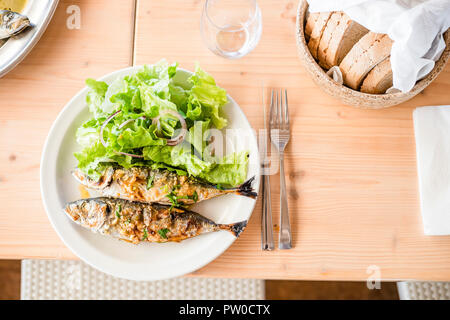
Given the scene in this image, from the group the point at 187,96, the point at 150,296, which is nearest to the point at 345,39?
the point at 187,96

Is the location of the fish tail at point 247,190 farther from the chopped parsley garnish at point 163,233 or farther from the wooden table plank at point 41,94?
the wooden table plank at point 41,94

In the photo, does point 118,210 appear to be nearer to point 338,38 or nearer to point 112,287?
point 112,287

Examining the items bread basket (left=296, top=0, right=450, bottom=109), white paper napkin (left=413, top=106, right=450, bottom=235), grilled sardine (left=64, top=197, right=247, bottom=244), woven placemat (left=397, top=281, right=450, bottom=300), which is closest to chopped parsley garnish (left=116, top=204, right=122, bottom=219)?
grilled sardine (left=64, top=197, right=247, bottom=244)

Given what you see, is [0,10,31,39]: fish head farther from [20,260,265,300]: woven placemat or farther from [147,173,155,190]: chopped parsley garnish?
[20,260,265,300]: woven placemat

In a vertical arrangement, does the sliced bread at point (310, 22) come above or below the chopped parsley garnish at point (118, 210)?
above

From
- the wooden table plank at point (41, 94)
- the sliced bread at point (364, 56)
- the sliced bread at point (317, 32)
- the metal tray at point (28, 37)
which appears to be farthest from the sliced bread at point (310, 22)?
the metal tray at point (28, 37)

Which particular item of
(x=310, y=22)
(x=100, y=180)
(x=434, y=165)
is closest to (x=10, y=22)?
(x=100, y=180)
